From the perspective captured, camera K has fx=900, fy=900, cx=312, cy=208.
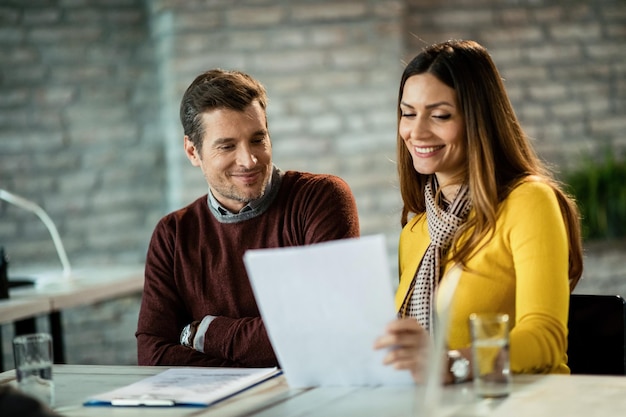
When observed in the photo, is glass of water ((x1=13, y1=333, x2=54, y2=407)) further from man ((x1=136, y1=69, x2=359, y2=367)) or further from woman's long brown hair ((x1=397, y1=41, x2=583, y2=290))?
woman's long brown hair ((x1=397, y1=41, x2=583, y2=290))

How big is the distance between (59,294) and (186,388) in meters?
1.81

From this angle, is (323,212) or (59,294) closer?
(323,212)

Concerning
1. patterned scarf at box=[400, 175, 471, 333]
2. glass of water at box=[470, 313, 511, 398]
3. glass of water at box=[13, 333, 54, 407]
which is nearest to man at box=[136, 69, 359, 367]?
patterned scarf at box=[400, 175, 471, 333]

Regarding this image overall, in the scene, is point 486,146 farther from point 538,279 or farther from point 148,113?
point 148,113

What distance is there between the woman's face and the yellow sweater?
7.2 inches

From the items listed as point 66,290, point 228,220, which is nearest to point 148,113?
point 66,290

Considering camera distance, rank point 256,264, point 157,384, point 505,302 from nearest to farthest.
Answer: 1. point 256,264
2. point 157,384
3. point 505,302

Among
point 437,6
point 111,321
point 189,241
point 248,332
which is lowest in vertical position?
point 111,321

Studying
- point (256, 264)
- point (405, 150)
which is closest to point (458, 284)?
point (405, 150)

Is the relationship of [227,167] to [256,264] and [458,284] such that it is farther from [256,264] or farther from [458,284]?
[256,264]

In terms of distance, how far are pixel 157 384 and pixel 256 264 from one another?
1.39 feet

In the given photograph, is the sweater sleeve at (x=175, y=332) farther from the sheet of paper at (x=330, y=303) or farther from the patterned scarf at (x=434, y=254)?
the sheet of paper at (x=330, y=303)

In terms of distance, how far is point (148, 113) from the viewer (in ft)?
16.2

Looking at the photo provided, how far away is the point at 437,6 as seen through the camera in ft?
17.3
